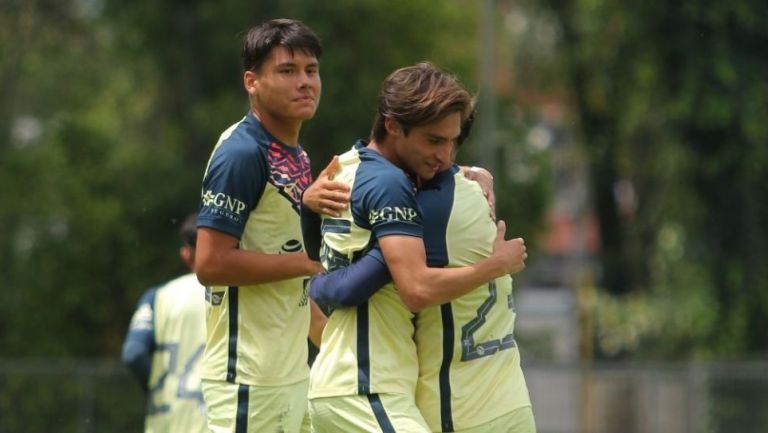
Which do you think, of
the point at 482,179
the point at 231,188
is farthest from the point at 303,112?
the point at 482,179

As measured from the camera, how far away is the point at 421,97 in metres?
5.48

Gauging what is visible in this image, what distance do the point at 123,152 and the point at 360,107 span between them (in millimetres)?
4219

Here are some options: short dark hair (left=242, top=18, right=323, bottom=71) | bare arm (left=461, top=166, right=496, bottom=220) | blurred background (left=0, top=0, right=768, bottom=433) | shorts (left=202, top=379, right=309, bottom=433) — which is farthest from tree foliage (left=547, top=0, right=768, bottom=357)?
bare arm (left=461, top=166, right=496, bottom=220)

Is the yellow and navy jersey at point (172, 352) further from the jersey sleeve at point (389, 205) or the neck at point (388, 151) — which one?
the jersey sleeve at point (389, 205)

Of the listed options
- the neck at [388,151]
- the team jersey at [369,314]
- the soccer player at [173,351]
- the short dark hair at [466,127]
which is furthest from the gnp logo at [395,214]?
the soccer player at [173,351]

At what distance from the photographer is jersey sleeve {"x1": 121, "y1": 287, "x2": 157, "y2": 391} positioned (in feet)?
30.6

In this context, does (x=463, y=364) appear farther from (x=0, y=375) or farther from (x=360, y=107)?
(x=360, y=107)

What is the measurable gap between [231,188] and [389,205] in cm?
108

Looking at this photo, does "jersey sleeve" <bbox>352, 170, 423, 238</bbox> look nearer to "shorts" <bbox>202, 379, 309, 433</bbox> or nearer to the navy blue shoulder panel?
the navy blue shoulder panel

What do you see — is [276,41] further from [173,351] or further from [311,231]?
[173,351]

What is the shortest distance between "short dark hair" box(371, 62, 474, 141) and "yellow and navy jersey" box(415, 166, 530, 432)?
0.94ft

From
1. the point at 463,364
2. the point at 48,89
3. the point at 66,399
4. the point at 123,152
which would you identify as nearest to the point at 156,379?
the point at 463,364

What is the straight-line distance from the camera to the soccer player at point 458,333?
219 inches

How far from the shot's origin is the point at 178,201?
852 inches
